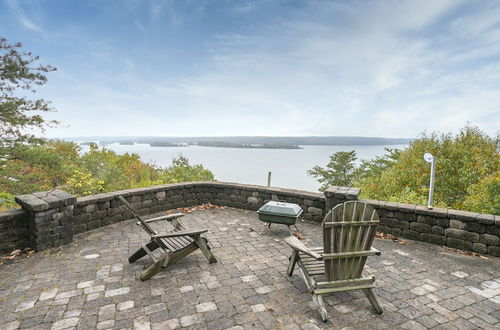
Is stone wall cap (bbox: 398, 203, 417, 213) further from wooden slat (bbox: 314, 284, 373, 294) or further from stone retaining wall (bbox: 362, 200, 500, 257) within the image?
wooden slat (bbox: 314, 284, 373, 294)

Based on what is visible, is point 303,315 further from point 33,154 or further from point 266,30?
point 266,30

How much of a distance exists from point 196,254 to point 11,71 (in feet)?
31.4

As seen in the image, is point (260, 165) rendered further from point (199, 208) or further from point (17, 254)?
point (17, 254)

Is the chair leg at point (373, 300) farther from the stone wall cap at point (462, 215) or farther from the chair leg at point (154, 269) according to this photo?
the stone wall cap at point (462, 215)

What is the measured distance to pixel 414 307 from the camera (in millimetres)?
2551

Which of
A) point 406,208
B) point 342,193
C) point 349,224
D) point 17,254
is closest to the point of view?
point 349,224

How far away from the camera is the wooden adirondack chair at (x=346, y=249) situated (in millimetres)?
2346

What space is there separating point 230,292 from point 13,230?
11.5 feet

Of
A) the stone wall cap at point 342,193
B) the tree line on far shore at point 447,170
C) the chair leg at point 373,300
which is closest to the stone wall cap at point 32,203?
the chair leg at point 373,300

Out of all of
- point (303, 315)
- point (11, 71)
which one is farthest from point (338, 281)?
point (11, 71)

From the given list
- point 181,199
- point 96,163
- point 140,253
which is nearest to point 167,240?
point 140,253

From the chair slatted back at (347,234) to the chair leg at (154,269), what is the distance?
1902mm

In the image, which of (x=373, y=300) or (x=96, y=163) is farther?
(x=96, y=163)

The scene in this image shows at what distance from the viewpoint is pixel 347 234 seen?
2395 mm
